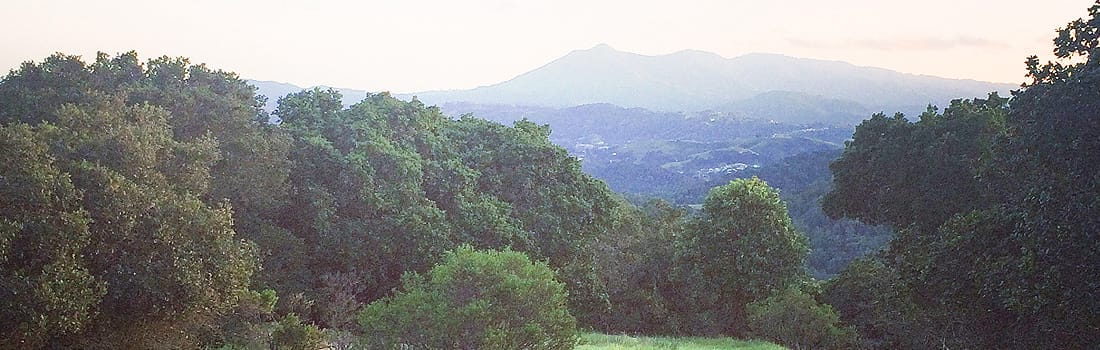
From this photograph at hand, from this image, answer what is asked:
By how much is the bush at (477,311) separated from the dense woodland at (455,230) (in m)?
0.04

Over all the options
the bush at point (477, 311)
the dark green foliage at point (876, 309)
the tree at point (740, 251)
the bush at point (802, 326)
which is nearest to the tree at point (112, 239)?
the bush at point (477, 311)

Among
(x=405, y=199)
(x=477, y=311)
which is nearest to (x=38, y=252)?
(x=477, y=311)

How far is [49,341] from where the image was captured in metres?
11.2

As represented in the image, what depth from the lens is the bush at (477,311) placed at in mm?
11828

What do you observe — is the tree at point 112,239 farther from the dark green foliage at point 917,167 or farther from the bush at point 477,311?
the dark green foliage at point 917,167

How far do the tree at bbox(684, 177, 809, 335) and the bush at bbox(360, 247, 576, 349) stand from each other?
53.0 ft

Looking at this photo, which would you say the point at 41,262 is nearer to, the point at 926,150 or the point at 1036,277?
the point at 1036,277

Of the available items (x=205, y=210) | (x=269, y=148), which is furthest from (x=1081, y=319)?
(x=269, y=148)

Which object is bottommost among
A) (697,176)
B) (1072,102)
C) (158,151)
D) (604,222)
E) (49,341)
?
(697,176)

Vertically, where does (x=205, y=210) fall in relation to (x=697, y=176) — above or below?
above

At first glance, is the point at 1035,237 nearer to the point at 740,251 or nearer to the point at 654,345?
the point at 654,345

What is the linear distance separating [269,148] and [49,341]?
368 inches

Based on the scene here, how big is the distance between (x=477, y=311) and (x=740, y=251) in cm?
1760

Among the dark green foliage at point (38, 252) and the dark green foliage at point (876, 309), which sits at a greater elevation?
the dark green foliage at point (38, 252)
